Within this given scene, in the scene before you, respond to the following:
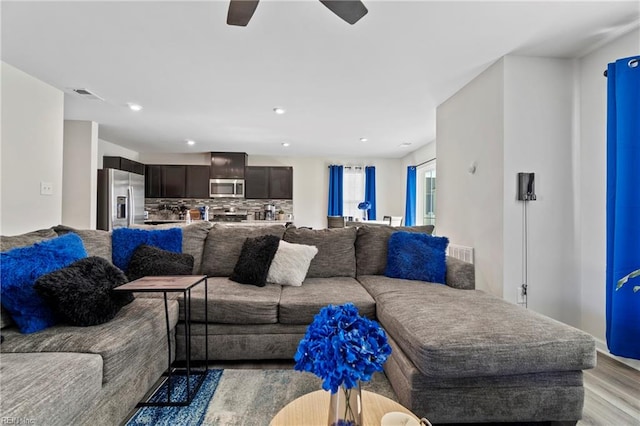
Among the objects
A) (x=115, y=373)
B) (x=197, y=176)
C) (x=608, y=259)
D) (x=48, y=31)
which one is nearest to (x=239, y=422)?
(x=115, y=373)

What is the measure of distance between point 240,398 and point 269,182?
5694mm

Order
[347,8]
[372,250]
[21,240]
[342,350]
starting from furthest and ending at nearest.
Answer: [372,250] < [21,240] < [347,8] < [342,350]

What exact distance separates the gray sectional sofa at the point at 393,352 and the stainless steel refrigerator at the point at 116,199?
3909 mm

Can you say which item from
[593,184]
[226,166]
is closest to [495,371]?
[593,184]

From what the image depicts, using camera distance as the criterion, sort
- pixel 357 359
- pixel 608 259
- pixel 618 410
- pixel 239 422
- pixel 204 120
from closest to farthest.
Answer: pixel 357 359 → pixel 239 422 → pixel 618 410 → pixel 608 259 → pixel 204 120

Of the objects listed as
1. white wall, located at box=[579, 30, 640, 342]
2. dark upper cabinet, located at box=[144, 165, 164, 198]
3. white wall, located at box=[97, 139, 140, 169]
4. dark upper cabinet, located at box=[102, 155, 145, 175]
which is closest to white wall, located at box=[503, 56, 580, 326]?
white wall, located at box=[579, 30, 640, 342]

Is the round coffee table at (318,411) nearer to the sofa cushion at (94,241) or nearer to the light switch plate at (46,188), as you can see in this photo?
the sofa cushion at (94,241)

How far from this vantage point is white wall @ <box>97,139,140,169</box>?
19.3ft

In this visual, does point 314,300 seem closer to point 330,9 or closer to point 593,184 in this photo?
point 330,9

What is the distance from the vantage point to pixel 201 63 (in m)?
2.88

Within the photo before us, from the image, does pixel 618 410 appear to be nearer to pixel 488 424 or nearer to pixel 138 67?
pixel 488 424

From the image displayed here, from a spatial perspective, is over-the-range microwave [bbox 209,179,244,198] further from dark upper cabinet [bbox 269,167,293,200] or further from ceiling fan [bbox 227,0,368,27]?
ceiling fan [bbox 227,0,368,27]

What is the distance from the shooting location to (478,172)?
3.16 meters

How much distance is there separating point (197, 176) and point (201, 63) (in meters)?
4.53
